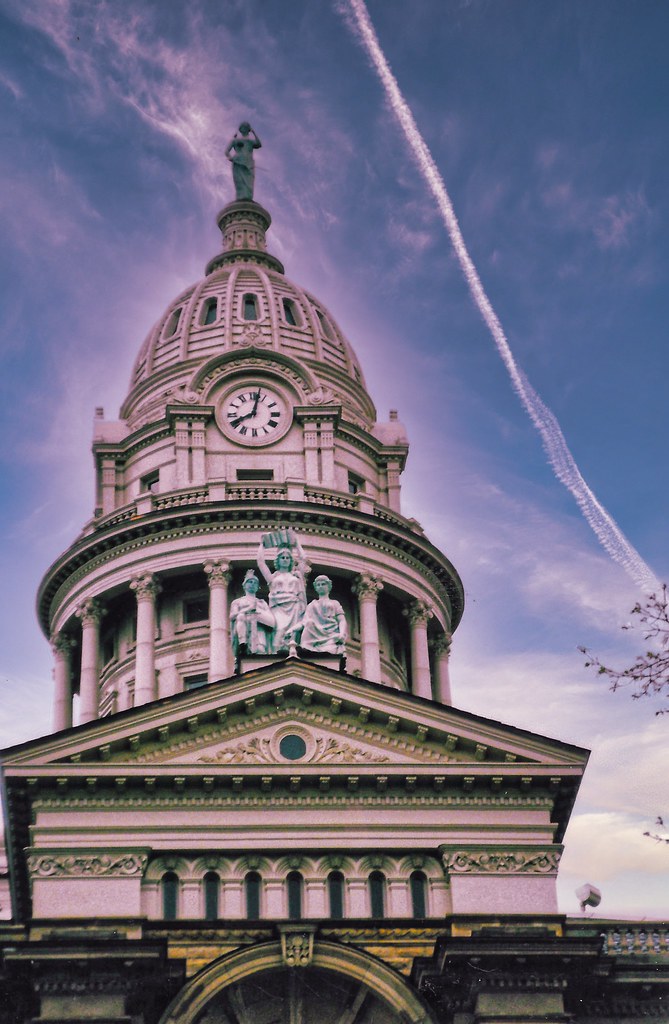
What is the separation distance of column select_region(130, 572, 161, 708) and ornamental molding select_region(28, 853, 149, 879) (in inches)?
791

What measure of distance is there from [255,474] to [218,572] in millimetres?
6391

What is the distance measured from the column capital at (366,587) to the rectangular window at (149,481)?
10.1 m

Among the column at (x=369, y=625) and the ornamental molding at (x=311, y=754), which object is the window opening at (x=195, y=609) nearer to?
the column at (x=369, y=625)

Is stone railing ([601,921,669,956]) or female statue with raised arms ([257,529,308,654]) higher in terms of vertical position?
female statue with raised arms ([257,529,308,654])

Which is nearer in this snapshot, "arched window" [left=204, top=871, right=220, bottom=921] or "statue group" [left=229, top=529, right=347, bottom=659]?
"arched window" [left=204, top=871, right=220, bottom=921]

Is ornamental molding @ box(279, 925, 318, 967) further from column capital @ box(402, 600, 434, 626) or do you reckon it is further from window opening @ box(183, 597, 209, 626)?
column capital @ box(402, 600, 434, 626)

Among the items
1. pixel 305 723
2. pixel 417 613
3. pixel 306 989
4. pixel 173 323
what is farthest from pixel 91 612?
pixel 306 989

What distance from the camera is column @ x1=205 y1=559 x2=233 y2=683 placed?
58.6 metres

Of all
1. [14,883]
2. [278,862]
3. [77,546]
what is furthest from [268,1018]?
[77,546]

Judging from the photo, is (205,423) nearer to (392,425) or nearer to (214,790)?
(392,425)

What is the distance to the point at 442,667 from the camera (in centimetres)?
6650

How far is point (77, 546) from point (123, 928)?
2770cm

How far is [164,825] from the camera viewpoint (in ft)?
130

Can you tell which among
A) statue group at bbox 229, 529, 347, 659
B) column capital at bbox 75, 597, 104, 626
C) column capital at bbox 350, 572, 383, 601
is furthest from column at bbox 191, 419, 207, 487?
statue group at bbox 229, 529, 347, 659
